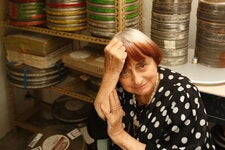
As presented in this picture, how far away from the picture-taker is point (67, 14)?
1.89 metres

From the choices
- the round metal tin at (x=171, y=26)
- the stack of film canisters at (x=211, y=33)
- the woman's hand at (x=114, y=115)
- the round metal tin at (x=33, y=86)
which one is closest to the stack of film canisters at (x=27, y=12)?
the round metal tin at (x=33, y=86)

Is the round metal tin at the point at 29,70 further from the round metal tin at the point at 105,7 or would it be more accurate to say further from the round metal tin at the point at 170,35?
the round metal tin at the point at 170,35

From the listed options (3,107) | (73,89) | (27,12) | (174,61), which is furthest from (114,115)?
(3,107)

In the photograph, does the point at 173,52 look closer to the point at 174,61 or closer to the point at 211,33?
the point at 174,61

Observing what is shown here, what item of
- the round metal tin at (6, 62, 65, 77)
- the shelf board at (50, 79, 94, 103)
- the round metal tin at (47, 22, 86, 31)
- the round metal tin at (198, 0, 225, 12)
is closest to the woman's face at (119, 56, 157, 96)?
the round metal tin at (198, 0, 225, 12)

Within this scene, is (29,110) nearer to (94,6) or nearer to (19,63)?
(19,63)

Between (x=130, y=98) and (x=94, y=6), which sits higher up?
(x=94, y=6)

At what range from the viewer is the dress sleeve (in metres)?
1.25

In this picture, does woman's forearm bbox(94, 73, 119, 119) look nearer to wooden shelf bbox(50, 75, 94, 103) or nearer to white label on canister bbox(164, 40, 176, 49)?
white label on canister bbox(164, 40, 176, 49)

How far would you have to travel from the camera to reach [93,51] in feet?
7.00

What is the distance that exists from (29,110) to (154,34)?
1569 mm

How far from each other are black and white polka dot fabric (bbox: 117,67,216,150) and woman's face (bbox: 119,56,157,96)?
68 millimetres

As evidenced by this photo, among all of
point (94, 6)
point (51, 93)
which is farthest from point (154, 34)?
point (51, 93)

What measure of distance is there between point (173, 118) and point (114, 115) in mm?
269
